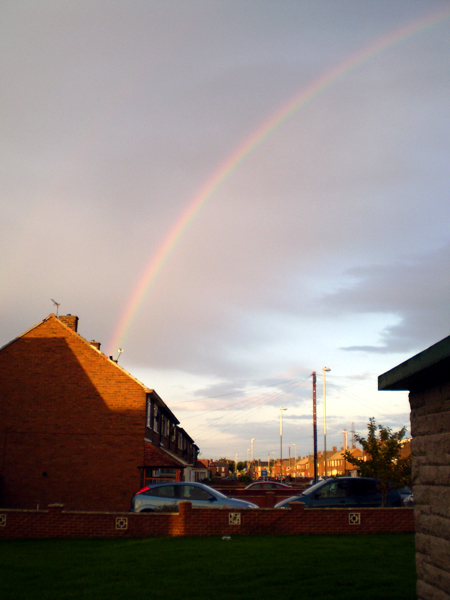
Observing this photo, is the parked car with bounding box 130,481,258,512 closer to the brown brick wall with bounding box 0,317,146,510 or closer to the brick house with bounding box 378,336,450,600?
A: the brick house with bounding box 378,336,450,600

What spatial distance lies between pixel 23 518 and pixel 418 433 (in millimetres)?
11366

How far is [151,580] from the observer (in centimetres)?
920

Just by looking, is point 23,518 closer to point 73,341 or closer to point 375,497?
point 375,497

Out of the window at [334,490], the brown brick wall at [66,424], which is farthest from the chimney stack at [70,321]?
the window at [334,490]

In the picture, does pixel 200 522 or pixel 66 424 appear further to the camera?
pixel 66 424

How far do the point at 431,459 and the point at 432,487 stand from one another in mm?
283

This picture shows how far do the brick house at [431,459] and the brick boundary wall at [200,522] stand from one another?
8.46m

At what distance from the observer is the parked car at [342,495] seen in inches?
678

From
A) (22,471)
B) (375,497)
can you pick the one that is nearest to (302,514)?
(375,497)

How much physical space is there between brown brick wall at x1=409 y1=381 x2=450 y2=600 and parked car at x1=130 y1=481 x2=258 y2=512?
10305 millimetres

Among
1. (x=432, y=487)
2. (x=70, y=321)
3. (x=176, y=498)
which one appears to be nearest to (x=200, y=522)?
(x=176, y=498)

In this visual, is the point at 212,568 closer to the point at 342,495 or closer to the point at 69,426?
the point at 342,495

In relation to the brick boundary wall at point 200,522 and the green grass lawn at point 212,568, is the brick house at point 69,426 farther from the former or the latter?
the green grass lawn at point 212,568

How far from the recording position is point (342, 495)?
57.3 ft
